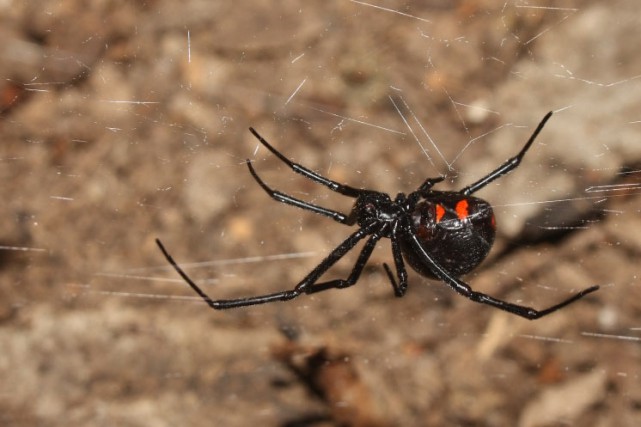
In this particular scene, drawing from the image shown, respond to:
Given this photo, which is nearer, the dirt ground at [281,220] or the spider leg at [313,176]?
the spider leg at [313,176]

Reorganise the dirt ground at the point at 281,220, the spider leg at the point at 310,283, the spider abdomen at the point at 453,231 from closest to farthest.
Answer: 1. the spider abdomen at the point at 453,231
2. the spider leg at the point at 310,283
3. the dirt ground at the point at 281,220

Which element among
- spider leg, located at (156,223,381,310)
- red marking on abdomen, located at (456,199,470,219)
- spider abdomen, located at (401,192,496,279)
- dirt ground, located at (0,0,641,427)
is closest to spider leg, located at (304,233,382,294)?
spider leg, located at (156,223,381,310)

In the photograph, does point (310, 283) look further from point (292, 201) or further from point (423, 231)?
point (423, 231)

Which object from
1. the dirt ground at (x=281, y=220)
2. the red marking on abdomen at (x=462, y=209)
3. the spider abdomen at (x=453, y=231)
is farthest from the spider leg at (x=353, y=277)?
the dirt ground at (x=281, y=220)

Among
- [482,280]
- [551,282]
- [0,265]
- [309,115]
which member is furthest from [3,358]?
[551,282]

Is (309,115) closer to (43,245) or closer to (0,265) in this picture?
(43,245)

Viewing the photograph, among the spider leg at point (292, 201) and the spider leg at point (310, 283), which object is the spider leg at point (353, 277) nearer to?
the spider leg at point (310, 283)

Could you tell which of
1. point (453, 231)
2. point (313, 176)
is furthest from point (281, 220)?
point (453, 231)

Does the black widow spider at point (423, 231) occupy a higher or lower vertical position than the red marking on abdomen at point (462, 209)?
lower
